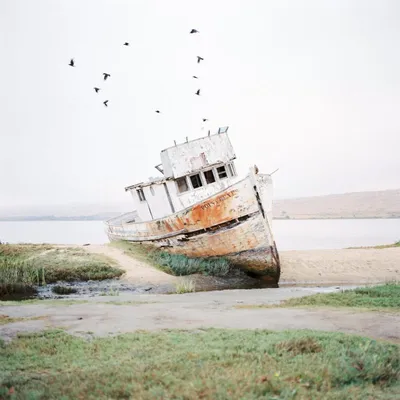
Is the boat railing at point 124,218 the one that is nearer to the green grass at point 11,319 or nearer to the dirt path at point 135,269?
the dirt path at point 135,269

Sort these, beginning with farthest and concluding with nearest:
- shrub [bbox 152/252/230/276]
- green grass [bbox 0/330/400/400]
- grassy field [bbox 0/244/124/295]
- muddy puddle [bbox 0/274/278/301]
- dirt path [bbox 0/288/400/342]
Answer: shrub [bbox 152/252/230/276]
grassy field [bbox 0/244/124/295]
muddy puddle [bbox 0/274/278/301]
dirt path [bbox 0/288/400/342]
green grass [bbox 0/330/400/400]

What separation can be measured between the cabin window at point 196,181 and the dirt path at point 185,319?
1088cm

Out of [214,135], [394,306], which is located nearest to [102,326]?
[394,306]

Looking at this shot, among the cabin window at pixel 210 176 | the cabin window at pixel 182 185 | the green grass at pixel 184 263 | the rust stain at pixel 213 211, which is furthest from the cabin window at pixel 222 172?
the green grass at pixel 184 263

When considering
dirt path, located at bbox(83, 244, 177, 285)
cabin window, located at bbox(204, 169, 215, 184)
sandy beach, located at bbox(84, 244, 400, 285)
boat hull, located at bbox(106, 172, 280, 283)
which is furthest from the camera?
cabin window, located at bbox(204, 169, 215, 184)

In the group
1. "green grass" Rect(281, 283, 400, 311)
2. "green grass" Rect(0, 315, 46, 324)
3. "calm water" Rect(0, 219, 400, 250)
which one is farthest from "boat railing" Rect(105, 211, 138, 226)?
"green grass" Rect(0, 315, 46, 324)

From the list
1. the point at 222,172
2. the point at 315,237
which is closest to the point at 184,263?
the point at 222,172

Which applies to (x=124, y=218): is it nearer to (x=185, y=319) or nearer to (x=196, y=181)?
(x=196, y=181)

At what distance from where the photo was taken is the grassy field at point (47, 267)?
1628cm

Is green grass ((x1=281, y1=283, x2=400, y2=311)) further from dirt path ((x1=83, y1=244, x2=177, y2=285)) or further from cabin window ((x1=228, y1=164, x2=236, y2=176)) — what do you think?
cabin window ((x1=228, y1=164, x2=236, y2=176))

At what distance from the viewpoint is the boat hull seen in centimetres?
1812

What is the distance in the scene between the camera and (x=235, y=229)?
18.5m

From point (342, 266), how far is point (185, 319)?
44.9 feet

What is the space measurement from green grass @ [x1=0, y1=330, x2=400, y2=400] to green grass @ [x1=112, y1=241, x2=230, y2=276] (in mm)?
11827
